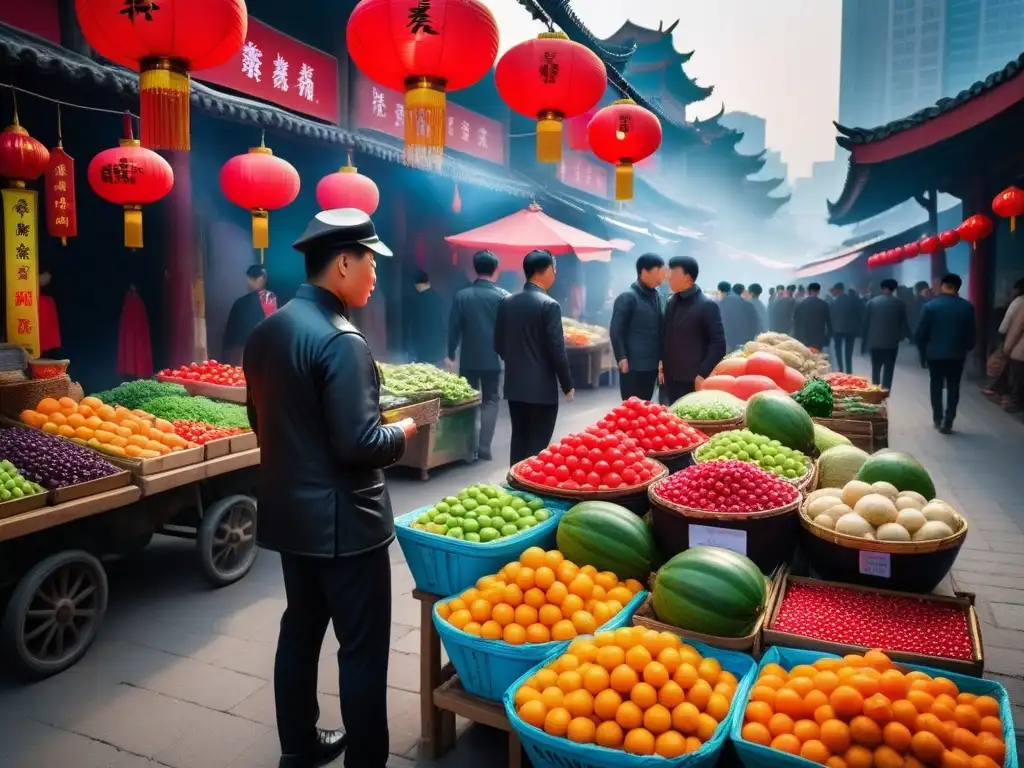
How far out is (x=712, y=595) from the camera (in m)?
2.72

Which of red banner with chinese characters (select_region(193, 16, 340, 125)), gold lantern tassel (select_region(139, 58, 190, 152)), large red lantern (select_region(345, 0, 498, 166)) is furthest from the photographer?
red banner with chinese characters (select_region(193, 16, 340, 125))

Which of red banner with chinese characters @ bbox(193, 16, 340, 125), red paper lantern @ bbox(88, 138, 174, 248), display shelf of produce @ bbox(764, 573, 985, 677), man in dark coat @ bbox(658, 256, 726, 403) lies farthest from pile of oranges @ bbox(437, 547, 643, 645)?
red banner with chinese characters @ bbox(193, 16, 340, 125)

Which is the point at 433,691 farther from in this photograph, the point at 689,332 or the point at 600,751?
the point at 689,332

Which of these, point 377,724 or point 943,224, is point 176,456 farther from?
point 943,224

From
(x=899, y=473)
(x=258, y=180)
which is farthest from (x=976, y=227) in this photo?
(x=258, y=180)

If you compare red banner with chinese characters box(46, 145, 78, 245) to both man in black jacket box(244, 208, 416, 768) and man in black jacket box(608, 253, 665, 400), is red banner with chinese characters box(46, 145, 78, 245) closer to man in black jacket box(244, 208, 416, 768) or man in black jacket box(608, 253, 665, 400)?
man in black jacket box(244, 208, 416, 768)

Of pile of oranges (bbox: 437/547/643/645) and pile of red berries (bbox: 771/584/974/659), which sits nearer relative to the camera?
pile of red berries (bbox: 771/584/974/659)

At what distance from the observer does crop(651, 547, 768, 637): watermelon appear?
2.71 metres

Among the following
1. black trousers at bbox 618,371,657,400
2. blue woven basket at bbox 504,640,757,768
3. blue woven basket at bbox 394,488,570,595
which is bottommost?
blue woven basket at bbox 504,640,757,768

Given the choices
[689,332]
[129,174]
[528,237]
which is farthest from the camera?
[528,237]

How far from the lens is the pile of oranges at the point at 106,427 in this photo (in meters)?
4.77

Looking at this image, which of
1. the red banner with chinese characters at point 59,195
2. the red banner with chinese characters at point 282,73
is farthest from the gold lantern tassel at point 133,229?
the red banner with chinese characters at point 282,73

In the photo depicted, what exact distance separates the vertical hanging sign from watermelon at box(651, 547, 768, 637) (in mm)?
5328

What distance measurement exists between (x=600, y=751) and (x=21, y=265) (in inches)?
231
